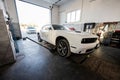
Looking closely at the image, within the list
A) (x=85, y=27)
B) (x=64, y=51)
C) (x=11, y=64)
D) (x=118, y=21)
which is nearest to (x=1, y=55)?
(x=11, y=64)

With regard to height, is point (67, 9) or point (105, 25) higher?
point (67, 9)

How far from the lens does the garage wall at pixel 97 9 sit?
385 centimetres

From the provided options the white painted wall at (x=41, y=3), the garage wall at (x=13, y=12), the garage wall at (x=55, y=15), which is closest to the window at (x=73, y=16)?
the garage wall at (x=55, y=15)

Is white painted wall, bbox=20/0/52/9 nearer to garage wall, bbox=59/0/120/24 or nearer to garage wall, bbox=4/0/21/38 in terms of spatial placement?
garage wall, bbox=4/0/21/38

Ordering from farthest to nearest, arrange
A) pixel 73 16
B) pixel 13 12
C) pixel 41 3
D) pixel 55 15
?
pixel 55 15
pixel 73 16
pixel 41 3
pixel 13 12

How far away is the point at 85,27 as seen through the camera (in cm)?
523

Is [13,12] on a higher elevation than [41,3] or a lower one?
lower

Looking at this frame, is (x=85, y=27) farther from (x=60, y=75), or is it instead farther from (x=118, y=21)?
(x=60, y=75)

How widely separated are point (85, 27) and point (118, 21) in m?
2.06

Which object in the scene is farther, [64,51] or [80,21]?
[80,21]

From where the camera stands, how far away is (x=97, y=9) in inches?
180

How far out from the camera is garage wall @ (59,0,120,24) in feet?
12.6

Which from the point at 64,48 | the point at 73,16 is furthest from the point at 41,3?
the point at 64,48

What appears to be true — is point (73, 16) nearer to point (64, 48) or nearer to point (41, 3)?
point (41, 3)
